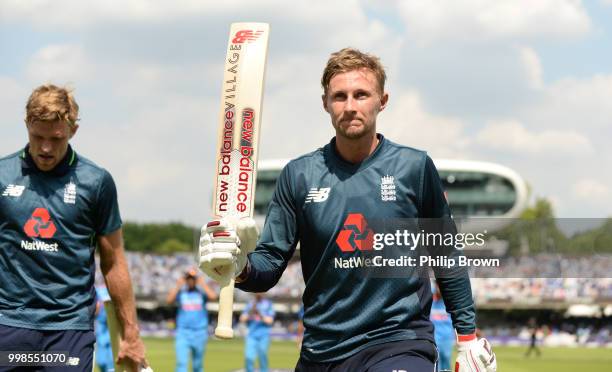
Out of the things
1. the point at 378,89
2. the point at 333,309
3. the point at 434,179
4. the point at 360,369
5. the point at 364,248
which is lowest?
the point at 360,369

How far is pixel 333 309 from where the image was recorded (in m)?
4.01

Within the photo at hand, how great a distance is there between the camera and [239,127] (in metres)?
4.47

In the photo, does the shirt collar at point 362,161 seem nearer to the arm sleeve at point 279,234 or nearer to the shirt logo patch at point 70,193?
the arm sleeve at point 279,234

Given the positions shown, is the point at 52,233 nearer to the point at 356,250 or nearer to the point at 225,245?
the point at 225,245

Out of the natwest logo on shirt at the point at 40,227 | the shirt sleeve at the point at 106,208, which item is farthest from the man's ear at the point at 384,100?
the natwest logo on shirt at the point at 40,227

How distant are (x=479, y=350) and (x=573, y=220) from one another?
10.0 ft

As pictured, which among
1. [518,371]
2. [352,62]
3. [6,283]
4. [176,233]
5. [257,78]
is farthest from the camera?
[176,233]

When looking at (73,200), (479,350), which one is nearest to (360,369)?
(479,350)

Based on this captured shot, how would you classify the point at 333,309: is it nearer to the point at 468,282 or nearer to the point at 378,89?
the point at 468,282

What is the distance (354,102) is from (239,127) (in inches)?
26.3

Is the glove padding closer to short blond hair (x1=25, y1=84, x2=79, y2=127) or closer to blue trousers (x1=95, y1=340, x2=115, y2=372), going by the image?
short blond hair (x1=25, y1=84, x2=79, y2=127)

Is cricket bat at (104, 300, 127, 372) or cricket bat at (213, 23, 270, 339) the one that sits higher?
cricket bat at (213, 23, 270, 339)

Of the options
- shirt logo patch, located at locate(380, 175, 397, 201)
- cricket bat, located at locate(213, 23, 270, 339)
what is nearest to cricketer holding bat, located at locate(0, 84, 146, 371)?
cricket bat, located at locate(213, 23, 270, 339)

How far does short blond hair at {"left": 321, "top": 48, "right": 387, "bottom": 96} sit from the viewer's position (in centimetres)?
417
